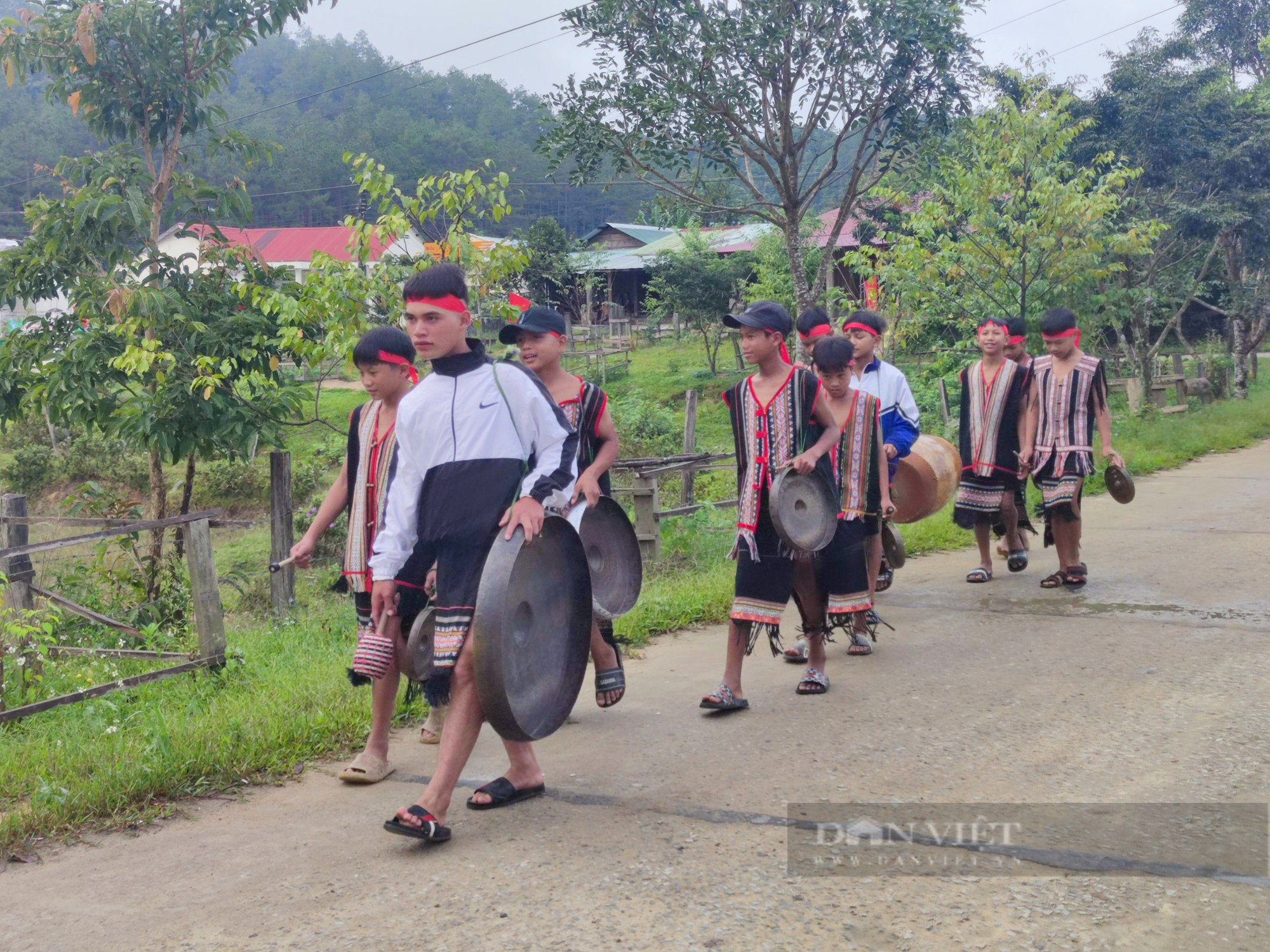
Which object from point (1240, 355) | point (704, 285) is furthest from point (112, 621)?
point (704, 285)

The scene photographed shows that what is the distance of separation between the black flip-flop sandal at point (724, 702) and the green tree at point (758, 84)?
7613 mm

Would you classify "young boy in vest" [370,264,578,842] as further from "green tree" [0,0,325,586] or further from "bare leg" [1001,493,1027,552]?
"bare leg" [1001,493,1027,552]

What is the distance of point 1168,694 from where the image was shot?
511 centimetres

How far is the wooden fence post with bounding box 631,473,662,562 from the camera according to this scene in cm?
905

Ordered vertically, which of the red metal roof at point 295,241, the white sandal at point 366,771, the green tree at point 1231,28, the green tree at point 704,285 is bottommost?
the white sandal at point 366,771

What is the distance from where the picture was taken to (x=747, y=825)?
12.4ft

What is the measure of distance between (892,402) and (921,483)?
0.79m

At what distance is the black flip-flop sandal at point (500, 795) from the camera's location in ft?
13.2

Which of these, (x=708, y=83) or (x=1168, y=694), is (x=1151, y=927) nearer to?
(x=1168, y=694)

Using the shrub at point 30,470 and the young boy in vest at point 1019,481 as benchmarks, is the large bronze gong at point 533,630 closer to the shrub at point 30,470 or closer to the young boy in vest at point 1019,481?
the young boy in vest at point 1019,481

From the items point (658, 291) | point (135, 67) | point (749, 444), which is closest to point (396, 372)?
point (749, 444)

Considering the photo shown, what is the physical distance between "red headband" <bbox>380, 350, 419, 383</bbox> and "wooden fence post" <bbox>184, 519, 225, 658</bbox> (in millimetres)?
1797

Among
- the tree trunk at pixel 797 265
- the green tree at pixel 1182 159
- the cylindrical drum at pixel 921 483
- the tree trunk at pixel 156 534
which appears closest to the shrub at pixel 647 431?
the tree trunk at pixel 797 265

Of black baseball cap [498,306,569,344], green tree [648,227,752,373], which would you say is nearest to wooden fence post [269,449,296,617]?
black baseball cap [498,306,569,344]
